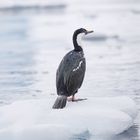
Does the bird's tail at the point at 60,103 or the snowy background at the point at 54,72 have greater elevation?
the bird's tail at the point at 60,103

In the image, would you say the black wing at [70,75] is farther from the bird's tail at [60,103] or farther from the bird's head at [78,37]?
the bird's head at [78,37]

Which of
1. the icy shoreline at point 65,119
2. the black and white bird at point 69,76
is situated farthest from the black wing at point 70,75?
the icy shoreline at point 65,119

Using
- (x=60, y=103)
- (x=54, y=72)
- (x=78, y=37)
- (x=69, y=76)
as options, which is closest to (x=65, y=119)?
(x=60, y=103)

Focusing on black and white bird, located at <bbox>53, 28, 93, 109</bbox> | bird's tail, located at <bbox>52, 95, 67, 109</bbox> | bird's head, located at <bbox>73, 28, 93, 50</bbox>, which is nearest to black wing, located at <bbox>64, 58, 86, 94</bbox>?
black and white bird, located at <bbox>53, 28, 93, 109</bbox>

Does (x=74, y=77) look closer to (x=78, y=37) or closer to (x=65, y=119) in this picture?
(x=78, y=37)

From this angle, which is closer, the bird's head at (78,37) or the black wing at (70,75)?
the black wing at (70,75)

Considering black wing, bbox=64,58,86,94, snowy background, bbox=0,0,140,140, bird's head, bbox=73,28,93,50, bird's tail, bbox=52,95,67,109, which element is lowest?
snowy background, bbox=0,0,140,140

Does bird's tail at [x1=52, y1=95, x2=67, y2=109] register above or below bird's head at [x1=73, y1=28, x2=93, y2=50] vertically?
below

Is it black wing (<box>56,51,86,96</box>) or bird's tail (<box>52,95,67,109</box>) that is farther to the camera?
black wing (<box>56,51,86,96</box>)

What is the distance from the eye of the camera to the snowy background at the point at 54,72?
7.15m

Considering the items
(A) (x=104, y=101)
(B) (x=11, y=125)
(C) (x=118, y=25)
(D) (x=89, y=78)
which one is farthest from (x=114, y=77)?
(C) (x=118, y=25)

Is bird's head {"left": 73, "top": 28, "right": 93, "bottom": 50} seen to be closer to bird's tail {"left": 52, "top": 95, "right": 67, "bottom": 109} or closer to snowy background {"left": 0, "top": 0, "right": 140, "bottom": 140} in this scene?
snowy background {"left": 0, "top": 0, "right": 140, "bottom": 140}

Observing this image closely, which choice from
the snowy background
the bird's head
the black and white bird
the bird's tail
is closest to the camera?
the snowy background

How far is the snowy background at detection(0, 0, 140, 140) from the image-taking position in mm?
7152
